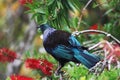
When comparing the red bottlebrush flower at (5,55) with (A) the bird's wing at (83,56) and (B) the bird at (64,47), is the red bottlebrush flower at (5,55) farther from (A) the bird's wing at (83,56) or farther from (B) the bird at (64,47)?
(A) the bird's wing at (83,56)

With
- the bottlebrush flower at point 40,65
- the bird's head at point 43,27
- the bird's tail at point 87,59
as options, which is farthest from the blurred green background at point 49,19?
the bottlebrush flower at point 40,65

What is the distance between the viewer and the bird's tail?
4.17 meters

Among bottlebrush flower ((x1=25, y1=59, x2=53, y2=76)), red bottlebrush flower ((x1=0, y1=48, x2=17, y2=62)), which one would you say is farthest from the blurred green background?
bottlebrush flower ((x1=25, y1=59, x2=53, y2=76))

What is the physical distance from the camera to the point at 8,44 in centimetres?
1121

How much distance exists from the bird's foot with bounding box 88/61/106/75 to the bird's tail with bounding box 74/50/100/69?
0.28m

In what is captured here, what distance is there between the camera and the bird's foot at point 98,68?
3744mm

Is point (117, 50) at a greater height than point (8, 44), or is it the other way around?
point (8, 44)

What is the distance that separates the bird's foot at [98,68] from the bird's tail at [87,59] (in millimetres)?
282

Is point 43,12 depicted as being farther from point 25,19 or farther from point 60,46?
point 25,19

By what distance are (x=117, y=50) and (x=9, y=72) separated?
22.1 feet

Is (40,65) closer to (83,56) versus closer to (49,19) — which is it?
(83,56)

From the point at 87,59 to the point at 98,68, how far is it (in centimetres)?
42

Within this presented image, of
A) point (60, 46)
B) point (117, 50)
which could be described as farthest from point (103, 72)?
point (60, 46)

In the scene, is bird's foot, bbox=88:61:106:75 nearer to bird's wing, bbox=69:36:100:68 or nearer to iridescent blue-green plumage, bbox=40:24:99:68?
bird's wing, bbox=69:36:100:68
